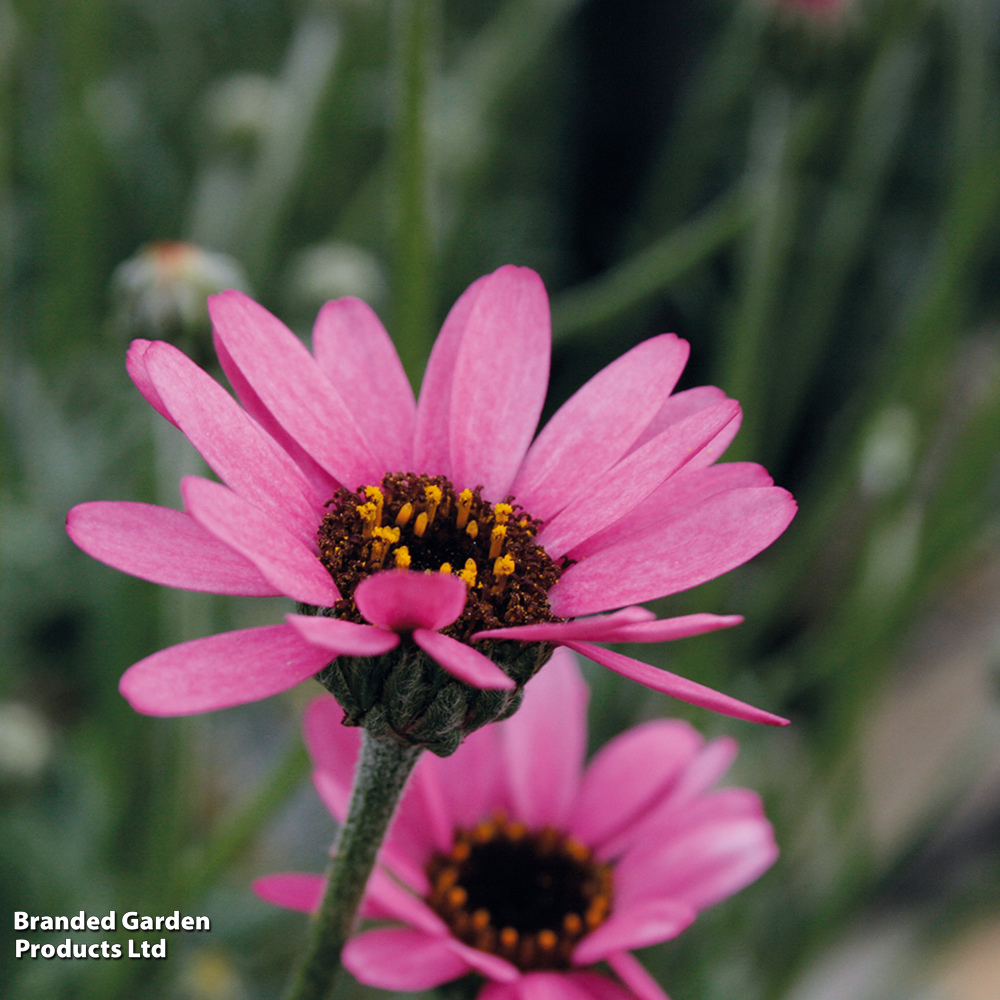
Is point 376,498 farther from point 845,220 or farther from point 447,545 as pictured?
point 845,220

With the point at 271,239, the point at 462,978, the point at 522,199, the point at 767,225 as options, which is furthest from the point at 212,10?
the point at 462,978

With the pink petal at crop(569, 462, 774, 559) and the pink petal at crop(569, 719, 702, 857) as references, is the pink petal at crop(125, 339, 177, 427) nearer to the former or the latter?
the pink petal at crop(569, 462, 774, 559)

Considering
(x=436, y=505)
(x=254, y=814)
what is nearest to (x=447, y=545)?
(x=436, y=505)

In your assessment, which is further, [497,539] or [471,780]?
[471,780]

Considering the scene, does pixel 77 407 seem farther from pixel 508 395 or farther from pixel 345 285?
pixel 508 395

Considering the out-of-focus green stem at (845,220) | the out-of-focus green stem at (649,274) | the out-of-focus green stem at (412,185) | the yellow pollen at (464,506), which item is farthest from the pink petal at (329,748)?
the out-of-focus green stem at (845,220)

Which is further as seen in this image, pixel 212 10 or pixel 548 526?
pixel 212 10

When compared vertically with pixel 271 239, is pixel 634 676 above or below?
below
